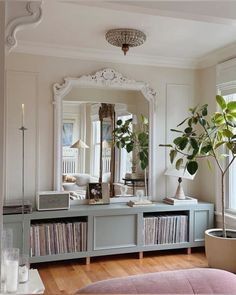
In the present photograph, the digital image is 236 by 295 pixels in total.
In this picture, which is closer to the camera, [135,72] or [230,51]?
[230,51]

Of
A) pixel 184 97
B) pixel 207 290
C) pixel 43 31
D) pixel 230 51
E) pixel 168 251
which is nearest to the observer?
pixel 207 290

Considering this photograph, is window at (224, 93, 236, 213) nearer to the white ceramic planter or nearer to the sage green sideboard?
the sage green sideboard

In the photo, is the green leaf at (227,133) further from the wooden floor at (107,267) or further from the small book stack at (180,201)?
the wooden floor at (107,267)

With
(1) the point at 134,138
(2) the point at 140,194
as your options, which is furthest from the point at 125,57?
(2) the point at 140,194

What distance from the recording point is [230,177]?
13.8 ft

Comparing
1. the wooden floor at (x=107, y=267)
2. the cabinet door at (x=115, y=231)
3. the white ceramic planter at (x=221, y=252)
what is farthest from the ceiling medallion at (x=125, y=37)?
the wooden floor at (x=107, y=267)

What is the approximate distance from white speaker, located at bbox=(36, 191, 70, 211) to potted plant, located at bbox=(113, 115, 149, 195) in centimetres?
95

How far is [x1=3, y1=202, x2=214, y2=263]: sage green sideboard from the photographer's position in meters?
3.69

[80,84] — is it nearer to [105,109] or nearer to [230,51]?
[105,109]

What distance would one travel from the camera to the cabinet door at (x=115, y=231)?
3928 mm

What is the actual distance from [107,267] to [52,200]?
0.95 meters

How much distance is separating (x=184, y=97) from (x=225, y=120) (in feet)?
3.94

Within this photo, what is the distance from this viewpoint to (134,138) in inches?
175

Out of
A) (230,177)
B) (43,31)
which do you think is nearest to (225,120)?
(230,177)
